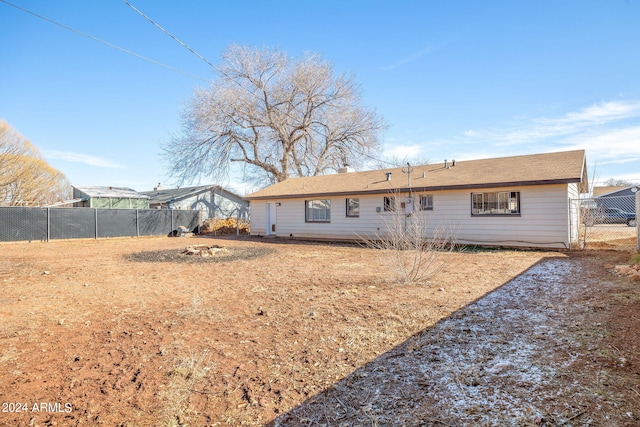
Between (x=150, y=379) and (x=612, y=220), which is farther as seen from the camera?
(x=612, y=220)

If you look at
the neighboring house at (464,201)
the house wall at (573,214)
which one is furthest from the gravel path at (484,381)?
the house wall at (573,214)

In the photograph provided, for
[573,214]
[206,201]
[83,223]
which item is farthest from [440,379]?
[206,201]

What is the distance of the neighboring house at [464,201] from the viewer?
11.4m

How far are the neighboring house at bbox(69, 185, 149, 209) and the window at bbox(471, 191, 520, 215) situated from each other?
2434 cm

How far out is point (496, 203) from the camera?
1252 cm

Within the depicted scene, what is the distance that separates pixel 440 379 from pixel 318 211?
583 inches

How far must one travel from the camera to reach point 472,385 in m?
2.72

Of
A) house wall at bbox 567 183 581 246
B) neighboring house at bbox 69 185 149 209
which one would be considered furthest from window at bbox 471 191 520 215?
neighboring house at bbox 69 185 149 209

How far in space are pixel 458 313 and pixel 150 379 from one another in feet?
12.8

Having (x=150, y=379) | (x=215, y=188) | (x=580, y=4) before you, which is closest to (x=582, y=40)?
(x=580, y=4)

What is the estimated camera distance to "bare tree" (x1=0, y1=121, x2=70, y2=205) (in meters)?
20.9

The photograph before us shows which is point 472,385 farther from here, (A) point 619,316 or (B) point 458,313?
(A) point 619,316

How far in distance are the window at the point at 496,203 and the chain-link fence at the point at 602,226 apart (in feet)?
6.75

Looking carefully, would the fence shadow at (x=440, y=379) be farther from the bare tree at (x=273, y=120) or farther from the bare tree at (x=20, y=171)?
the bare tree at (x=20, y=171)
